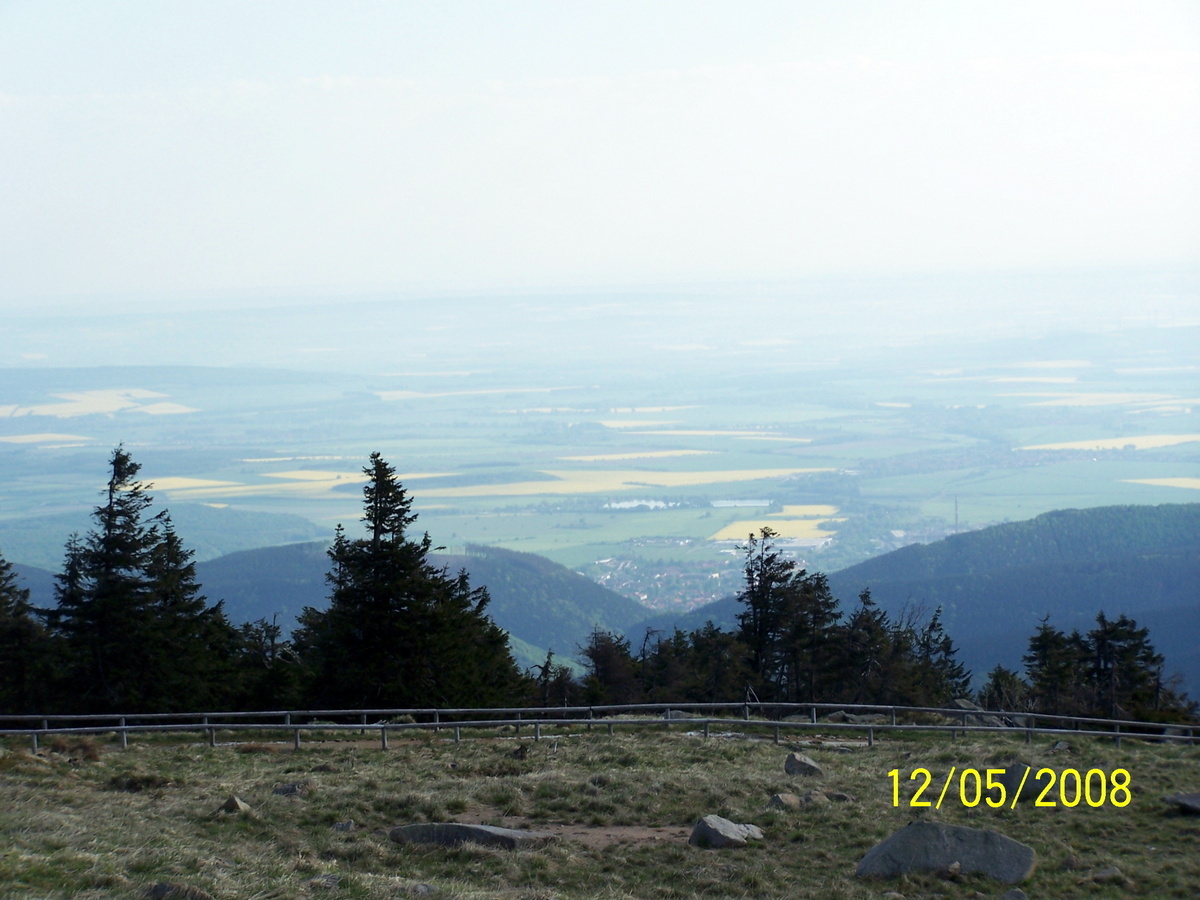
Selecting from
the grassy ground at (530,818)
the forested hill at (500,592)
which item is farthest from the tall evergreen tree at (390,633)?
the forested hill at (500,592)

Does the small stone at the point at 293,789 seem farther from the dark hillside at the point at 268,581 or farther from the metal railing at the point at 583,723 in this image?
the dark hillside at the point at 268,581

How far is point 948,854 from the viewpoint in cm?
1376

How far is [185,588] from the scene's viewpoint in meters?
39.1

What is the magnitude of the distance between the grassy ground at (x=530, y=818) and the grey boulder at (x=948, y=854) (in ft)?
0.67

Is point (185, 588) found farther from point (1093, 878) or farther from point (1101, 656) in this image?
point (1101, 656)

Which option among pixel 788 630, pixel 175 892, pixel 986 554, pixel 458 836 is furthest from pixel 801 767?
pixel 986 554

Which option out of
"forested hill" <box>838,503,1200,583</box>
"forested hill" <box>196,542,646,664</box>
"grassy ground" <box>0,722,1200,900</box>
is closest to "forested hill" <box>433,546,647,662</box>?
"forested hill" <box>196,542,646,664</box>

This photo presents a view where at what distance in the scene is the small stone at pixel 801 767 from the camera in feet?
61.8

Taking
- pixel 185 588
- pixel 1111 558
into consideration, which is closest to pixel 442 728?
pixel 185 588

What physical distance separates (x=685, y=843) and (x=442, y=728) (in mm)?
9337

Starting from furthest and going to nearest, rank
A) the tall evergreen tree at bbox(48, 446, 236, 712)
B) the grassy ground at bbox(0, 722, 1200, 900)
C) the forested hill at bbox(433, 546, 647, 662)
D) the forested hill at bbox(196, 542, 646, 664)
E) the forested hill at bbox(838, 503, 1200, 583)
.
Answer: the forested hill at bbox(838, 503, 1200, 583) → the forested hill at bbox(196, 542, 646, 664) → the forested hill at bbox(433, 546, 647, 662) → the tall evergreen tree at bbox(48, 446, 236, 712) → the grassy ground at bbox(0, 722, 1200, 900)
